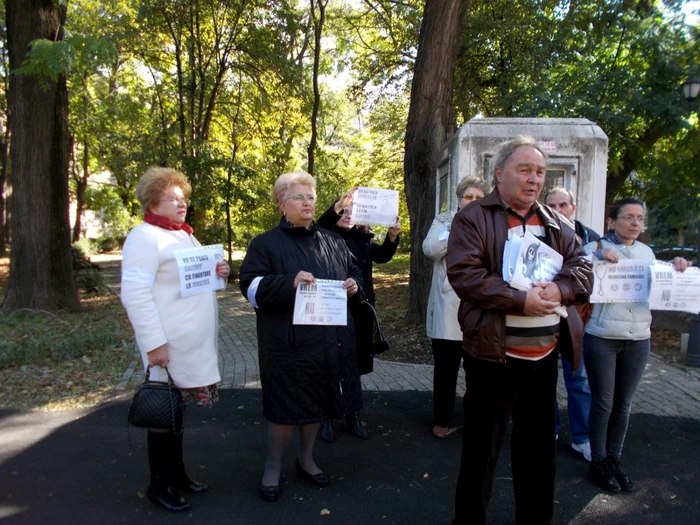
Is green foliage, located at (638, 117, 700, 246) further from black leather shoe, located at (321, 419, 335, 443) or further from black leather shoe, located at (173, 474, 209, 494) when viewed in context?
black leather shoe, located at (173, 474, 209, 494)

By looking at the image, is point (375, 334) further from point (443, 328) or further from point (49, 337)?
point (49, 337)

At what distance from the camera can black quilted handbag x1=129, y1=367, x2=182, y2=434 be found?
3086 millimetres

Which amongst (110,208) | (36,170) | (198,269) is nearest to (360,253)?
(198,269)

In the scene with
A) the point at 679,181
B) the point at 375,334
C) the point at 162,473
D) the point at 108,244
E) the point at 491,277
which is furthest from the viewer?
the point at 108,244

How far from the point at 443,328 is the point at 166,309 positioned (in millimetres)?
2221

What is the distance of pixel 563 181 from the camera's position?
20.5 ft

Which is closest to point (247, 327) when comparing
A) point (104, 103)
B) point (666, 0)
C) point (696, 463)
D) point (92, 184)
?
point (696, 463)

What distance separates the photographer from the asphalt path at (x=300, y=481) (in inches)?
131

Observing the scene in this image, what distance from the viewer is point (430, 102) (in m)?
7.92

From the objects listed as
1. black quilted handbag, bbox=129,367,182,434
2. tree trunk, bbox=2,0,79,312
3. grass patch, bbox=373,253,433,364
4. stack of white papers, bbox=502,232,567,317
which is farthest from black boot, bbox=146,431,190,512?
tree trunk, bbox=2,0,79,312

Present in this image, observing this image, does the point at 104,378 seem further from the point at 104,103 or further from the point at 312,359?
the point at 104,103

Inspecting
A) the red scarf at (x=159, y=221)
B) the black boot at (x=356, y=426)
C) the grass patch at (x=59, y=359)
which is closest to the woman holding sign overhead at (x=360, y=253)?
the black boot at (x=356, y=426)

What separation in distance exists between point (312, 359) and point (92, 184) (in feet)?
126

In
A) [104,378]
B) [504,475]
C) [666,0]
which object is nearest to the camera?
[504,475]
